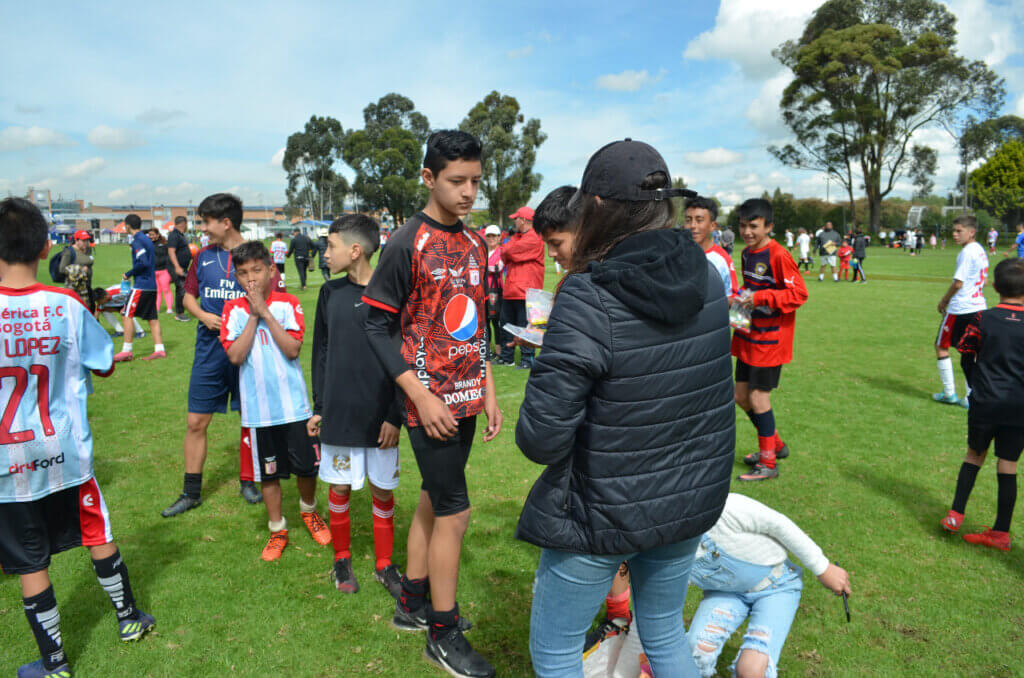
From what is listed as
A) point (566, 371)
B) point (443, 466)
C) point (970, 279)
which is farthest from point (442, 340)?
point (970, 279)

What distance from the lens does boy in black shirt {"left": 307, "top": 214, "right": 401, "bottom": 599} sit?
11.0ft

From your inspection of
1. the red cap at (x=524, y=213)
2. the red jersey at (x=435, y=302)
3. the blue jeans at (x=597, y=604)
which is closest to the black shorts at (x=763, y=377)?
Result: the red jersey at (x=435, y=302)

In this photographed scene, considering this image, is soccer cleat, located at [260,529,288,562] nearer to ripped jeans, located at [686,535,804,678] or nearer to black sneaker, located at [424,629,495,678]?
black sneaker, located at [424,629,495,678]

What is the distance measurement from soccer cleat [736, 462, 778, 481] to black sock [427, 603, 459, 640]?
308 cm

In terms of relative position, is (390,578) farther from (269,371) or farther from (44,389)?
(44,389)

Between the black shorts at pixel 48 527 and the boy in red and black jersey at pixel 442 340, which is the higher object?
the boy in red and black jersey at pixel 442 340

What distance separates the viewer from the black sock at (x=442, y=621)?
111 inches

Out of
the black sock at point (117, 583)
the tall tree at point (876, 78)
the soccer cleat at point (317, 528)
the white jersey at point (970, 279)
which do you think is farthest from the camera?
the tall tree at point (876, 78)

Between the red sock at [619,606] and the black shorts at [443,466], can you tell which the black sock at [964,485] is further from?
the black shorts at [443,466]

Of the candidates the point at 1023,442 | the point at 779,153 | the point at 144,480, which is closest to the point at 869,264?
the point at 779,153

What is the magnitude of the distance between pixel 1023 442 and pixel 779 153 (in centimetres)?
5171

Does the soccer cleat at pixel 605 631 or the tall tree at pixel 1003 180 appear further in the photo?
the tall tree at pixel 1003 180

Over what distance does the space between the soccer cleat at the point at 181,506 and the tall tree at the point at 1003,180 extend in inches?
2336

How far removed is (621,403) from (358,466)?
2.18 meters
